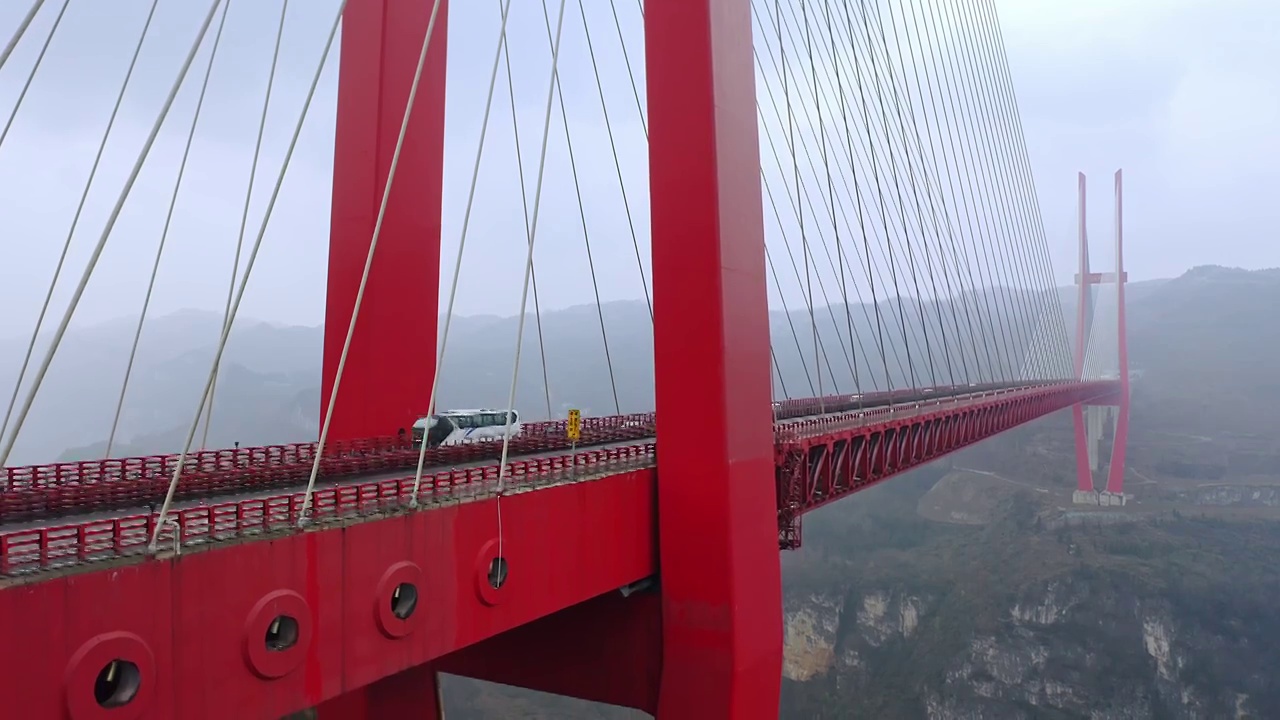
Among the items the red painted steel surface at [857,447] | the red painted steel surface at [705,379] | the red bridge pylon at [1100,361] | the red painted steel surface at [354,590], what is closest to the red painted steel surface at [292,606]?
the red painted steel surface at [354,590]

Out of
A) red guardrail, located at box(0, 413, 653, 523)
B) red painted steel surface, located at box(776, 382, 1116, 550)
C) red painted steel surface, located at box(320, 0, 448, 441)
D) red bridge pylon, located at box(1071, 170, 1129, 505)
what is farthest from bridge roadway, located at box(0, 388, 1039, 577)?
red bridge pylon, located at box(1071, 170, 1129, 505)

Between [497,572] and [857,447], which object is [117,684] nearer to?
[497,572]

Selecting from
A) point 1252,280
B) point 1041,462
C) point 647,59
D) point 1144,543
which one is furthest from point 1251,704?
point 1252,280

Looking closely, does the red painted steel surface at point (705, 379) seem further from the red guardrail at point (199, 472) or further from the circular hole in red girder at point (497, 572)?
the red guardrail at point (199, 472)

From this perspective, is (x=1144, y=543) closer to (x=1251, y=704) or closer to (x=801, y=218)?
(x=1251, y=704)

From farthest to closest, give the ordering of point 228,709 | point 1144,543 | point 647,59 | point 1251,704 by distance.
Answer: point 1144,543
point 1251,704
point 647,59
point 228,709

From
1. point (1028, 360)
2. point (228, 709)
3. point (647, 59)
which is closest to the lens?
point (228, 709)
